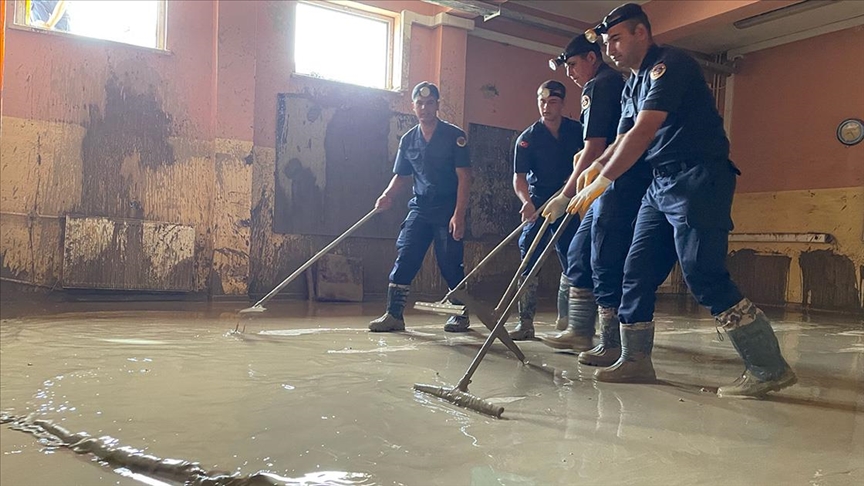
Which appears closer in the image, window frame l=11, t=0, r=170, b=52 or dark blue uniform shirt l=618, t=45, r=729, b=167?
dark blue uniform shirt l=618, t=45, r=729, b=167

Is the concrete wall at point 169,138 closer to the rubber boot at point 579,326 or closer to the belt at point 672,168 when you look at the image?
the rubber boot at point 579,326

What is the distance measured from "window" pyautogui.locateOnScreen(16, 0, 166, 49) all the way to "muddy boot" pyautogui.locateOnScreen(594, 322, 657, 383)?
175 inches

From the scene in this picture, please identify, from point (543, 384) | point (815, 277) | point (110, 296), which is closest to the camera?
point (543, 384)

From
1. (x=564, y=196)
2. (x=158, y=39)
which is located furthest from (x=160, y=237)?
(x=564, y=196)

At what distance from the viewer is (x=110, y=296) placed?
4844 mm

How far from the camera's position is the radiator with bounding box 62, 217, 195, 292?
15.5 feet

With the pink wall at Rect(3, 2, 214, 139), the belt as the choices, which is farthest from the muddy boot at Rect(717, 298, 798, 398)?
the pink wall at Rect(3, 2, 214, 139)

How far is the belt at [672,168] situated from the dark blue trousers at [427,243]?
61.4 inches

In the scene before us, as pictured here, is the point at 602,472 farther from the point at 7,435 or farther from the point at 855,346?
the point at 855,346

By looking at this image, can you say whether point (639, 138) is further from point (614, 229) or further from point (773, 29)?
point (773, 29)

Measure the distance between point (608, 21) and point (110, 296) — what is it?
4.20m

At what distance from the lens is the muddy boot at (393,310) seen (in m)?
3.62

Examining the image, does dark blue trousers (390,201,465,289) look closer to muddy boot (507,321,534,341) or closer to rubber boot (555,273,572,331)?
muddy boot (507,321,534,341)

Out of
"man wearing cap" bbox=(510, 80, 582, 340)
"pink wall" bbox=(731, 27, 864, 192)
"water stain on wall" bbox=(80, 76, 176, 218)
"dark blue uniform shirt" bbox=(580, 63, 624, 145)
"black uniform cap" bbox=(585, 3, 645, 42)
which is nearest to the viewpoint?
"black uniform cap" bbox=(585, 3, 645, 42)
